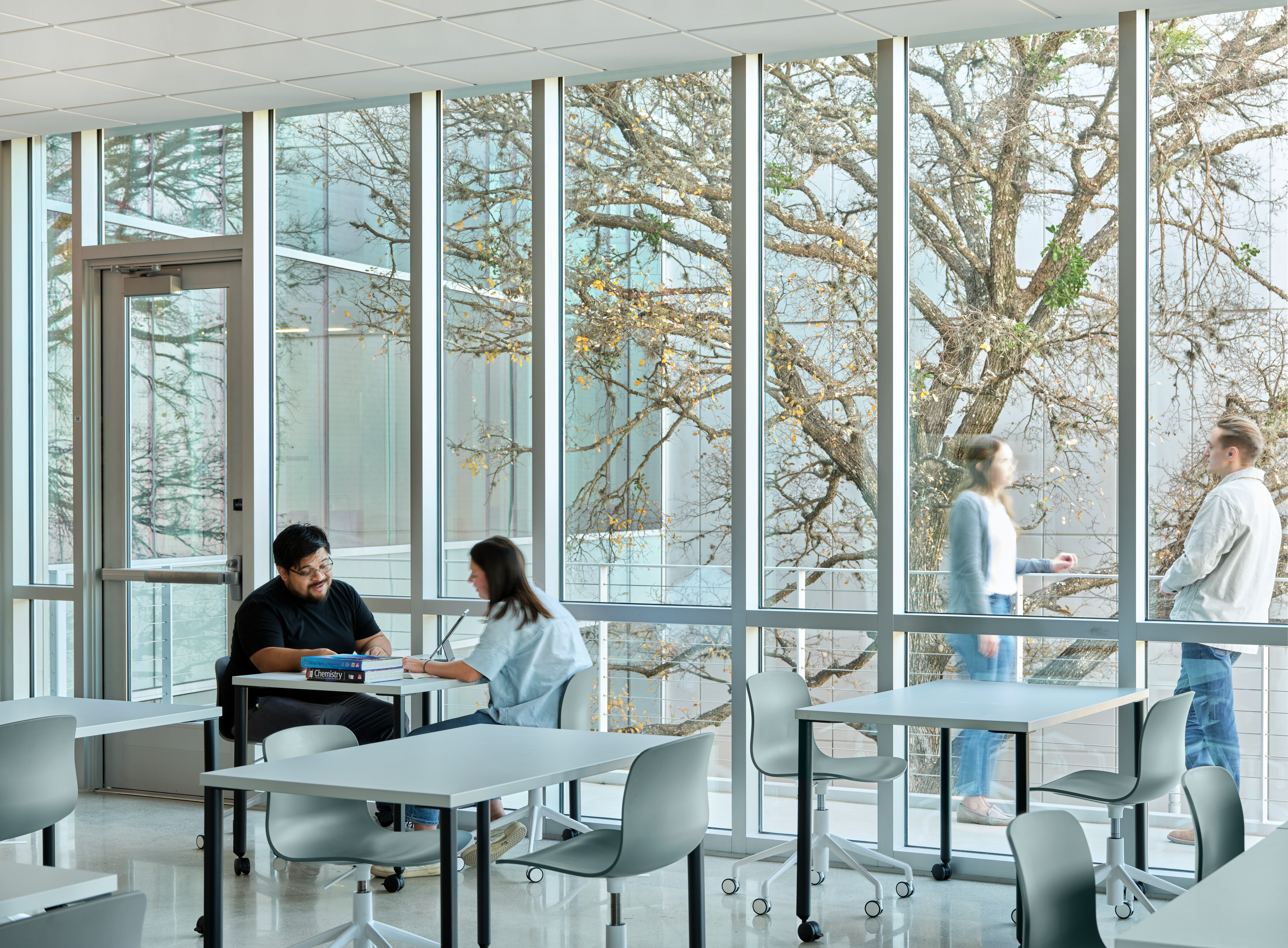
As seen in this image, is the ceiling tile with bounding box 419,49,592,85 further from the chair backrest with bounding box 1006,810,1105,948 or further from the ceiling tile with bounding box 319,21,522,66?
the chair backrest with bounding box 1006,810,1105,948

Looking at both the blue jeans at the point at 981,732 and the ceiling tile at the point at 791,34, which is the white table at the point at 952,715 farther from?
the ceiling tile at the point at 791,34

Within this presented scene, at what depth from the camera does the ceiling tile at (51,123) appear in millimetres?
6301

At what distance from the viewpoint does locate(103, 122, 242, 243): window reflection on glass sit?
654cm

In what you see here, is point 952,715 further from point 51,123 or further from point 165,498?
point 51,123

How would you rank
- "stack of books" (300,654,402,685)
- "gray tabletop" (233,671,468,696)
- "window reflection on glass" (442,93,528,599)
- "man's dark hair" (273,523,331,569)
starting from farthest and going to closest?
"window reflection on glass" (442,93,528,599) < "man's dark hair" (273,523,331,569) < "stack of books" (300,654,402,685) < "gray tabletop" (233,671,468,696)

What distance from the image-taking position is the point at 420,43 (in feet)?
17.2

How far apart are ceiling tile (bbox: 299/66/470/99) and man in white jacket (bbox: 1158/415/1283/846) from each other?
3253mm

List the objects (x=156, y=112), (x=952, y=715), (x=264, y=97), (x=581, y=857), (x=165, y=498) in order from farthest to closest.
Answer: (x=165, y=498), (x=156, y=112), (x=264, y=97), (x=952, y=715), (x=581, y=857)

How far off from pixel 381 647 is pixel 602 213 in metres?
1.97

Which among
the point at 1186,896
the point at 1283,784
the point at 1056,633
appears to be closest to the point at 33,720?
the point at 1186,896

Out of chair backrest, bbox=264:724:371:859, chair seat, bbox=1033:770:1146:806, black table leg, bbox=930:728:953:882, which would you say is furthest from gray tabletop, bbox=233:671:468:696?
chair seat, bbox=1033:770:1146:806

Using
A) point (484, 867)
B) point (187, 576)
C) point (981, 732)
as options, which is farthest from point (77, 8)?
point (981, 732)

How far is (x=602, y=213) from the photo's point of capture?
5883mm

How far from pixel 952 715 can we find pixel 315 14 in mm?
3105
